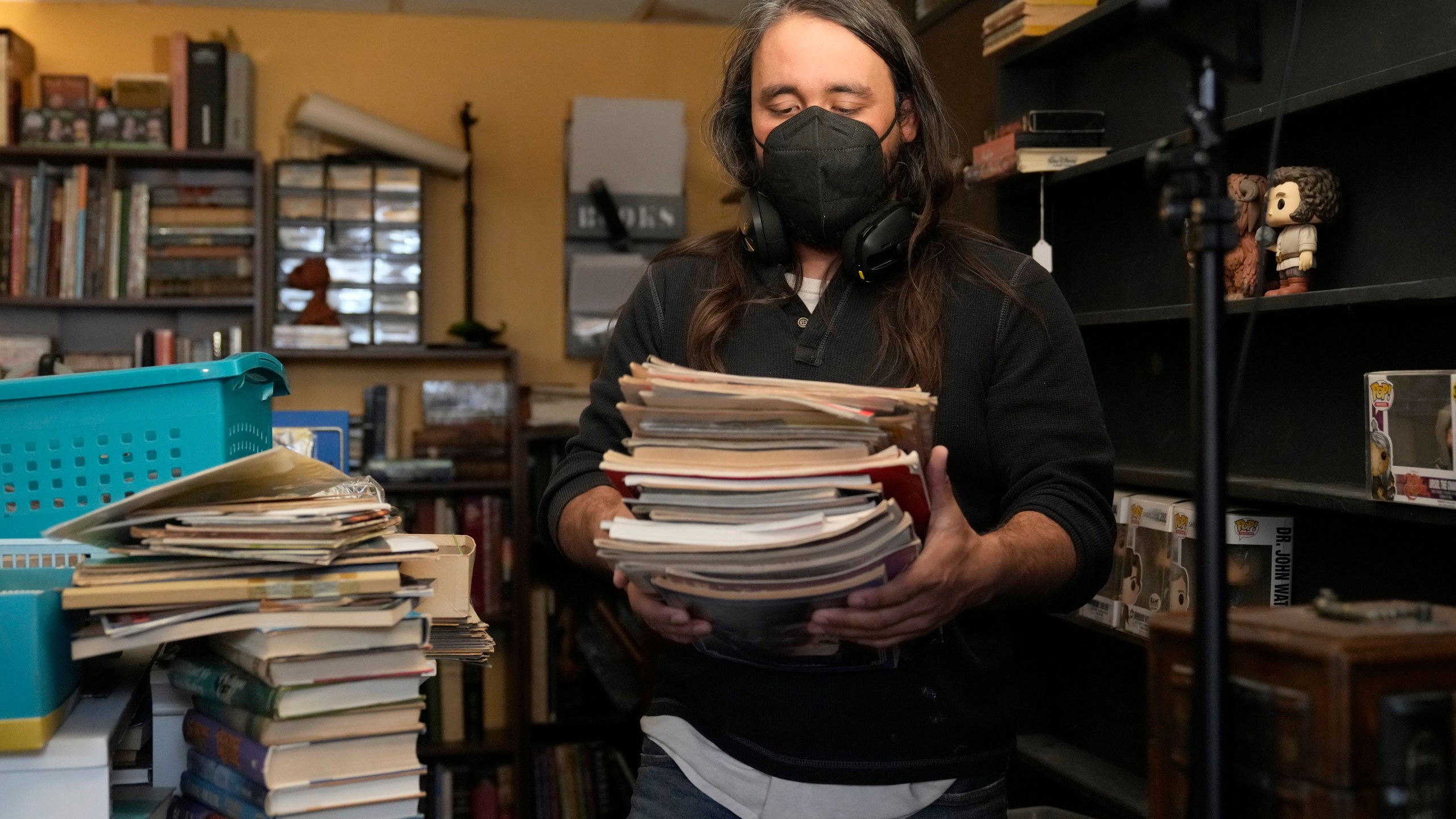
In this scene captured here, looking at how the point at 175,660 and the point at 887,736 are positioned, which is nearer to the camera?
the point at 175,660

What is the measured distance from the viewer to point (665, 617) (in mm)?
987

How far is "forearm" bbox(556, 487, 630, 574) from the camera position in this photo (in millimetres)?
1163

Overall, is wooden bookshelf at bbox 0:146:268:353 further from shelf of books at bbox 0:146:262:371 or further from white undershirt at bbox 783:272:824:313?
white undershirt at bbox 783:272:824:313

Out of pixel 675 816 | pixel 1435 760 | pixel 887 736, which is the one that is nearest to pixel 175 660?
pixel 675 816

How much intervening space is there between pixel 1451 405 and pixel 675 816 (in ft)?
3.47

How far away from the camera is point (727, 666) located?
46.2 inches

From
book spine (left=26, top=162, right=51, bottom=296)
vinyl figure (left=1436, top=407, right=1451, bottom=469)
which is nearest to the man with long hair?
vinyl figure (left=1436, top=407, right=1451, bottom=469)

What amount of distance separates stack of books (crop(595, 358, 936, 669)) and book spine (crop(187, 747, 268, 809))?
0.94ft

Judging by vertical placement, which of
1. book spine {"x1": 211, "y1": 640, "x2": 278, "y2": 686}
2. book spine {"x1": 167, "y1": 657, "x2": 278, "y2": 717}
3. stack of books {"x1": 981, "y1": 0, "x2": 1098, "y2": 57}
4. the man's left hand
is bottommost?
book spine {"x1": 167, "y1": 657, "x2": 278, "y2": 717}

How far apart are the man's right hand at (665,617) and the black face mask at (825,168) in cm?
48

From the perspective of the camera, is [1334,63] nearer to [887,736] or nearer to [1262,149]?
[1262,149]

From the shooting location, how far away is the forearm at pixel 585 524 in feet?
3.82

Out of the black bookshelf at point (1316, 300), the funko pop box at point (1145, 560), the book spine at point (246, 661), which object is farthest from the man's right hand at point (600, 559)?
the funko pop box at point (1145, 560)

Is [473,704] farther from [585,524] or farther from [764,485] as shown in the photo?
[764,485]
